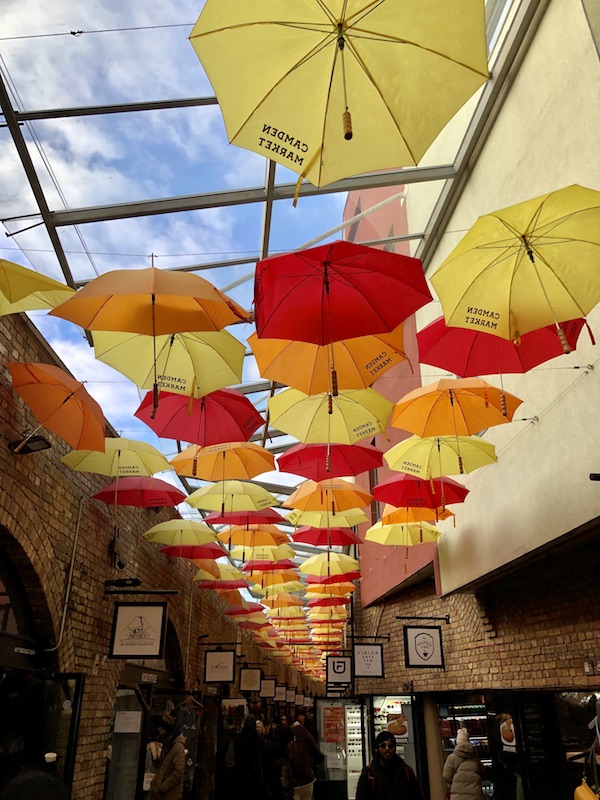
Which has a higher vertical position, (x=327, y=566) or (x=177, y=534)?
(x=327, y=566)

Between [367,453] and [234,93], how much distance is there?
4474 millimetres

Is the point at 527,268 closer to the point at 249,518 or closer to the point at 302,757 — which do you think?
the point at 249,518

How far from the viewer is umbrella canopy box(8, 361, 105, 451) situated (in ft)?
16.5

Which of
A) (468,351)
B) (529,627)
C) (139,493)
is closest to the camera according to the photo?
(468,351)

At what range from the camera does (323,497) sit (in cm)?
841

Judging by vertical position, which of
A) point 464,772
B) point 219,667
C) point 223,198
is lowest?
point 464,772

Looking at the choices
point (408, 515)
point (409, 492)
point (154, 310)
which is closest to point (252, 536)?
point (408, 515)

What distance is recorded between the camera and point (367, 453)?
23.0ft

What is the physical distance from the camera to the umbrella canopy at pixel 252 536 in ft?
33.7

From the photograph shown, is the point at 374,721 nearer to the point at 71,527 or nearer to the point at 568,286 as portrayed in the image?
the point at 71,527

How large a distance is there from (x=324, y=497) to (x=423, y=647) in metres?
3.43

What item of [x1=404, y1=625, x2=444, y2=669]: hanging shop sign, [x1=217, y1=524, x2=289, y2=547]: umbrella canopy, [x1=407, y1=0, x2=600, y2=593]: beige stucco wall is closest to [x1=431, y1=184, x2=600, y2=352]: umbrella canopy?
[x1=407, y1=0, x2=600, y2=593]: beige stucco wall

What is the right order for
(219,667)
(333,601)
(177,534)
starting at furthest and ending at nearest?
(333,601) → (219,667) → (177,534)

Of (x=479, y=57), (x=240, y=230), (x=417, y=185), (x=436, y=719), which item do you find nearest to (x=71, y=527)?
(x=240, y=230)
